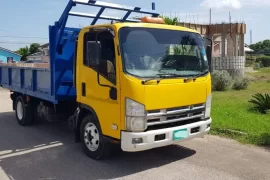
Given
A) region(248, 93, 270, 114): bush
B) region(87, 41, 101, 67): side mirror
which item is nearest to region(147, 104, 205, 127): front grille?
region(87, 41, 101, 67): side mirror

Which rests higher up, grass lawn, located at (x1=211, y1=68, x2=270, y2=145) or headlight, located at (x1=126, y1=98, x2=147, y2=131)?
headlight, located at (x1=126, y1=98, x2=147, y2=131)

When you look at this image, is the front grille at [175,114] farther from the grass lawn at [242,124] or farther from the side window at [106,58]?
the grass lawn at [242,124]

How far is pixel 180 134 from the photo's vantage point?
5191mm

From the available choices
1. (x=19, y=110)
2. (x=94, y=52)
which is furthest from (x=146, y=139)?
(x=19, y=110)

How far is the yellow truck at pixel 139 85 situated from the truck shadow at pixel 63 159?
33cm

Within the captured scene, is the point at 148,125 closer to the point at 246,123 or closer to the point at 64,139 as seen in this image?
the point at 64,139

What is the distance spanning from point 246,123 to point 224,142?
1.44m

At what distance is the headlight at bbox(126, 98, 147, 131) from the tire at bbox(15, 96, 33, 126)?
4.43m

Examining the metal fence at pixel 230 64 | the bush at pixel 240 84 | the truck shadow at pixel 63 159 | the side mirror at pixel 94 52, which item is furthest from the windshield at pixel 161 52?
the metal fence at pixel 230 64

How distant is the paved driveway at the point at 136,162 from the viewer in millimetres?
4992

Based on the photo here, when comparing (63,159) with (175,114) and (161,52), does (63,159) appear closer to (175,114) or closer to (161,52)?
(175,114)

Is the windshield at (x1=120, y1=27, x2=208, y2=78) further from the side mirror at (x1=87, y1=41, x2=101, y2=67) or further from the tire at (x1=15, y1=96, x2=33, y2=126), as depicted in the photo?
the tire at (x1=15, y1=96, x2=33, y2=126)

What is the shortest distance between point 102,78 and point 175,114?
1302mm

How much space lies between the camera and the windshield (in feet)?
15.9
